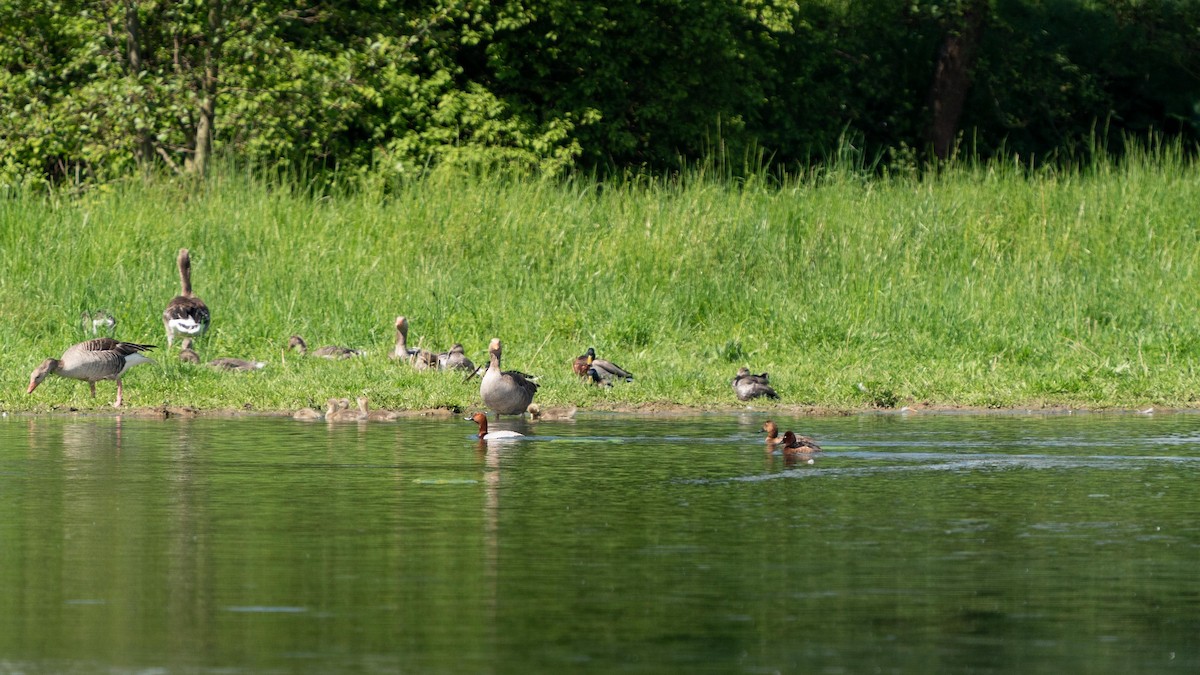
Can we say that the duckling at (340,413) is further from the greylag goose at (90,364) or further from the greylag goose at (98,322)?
the greylag goose at (98,322)

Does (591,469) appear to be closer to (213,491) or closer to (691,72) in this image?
(213,491)

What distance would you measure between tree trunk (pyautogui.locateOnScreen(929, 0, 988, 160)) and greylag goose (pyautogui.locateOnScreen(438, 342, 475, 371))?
2484 cm

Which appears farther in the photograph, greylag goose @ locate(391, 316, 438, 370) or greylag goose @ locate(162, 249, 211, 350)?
greylag goose @ locate(162, 249, 211, 350)

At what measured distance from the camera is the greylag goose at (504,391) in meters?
14.6

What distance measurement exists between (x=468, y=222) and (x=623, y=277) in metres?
2.53

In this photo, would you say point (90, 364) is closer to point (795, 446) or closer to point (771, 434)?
point (771, 434)

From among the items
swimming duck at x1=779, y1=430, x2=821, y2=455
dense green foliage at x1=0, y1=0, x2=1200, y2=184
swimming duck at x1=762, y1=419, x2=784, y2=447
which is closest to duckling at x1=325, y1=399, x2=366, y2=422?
swimming duck at x1=762, y1=419, x2=784, y2=447

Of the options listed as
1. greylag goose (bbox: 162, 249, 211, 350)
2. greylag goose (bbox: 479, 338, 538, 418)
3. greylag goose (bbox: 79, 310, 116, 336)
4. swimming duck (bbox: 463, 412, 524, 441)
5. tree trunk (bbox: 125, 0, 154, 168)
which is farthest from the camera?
tree trunk (bbox: 125, 0, 154, 168)

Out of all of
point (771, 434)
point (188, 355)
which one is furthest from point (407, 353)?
point (771, 434)

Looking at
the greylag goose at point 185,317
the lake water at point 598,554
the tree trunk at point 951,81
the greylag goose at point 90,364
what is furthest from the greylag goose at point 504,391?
the tree trunk at point 951,81

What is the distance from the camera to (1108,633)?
22.8 ft

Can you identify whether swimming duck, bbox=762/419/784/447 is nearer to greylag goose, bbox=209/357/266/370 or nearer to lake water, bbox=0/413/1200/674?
lake water, bbox=0/413/1200/674

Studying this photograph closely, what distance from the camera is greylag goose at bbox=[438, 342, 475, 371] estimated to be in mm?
17156

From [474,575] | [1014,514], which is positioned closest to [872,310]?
[1014,514]
